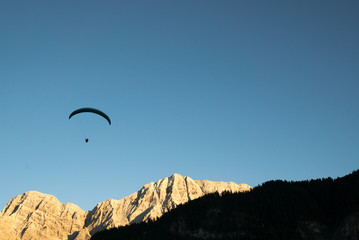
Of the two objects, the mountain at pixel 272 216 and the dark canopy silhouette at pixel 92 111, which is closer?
the dark canopy silhouette at pixel 92 111

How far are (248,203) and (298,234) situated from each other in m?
24.8

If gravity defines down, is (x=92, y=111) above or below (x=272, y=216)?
above

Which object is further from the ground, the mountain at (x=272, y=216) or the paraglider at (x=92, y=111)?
the paraglider at (x=92, y=111)

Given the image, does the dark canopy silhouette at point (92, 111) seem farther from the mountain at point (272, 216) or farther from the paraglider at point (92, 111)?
the mountain at point (272, 216)

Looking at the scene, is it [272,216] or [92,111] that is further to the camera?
[272,216]

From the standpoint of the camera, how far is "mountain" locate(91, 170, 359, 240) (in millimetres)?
127331

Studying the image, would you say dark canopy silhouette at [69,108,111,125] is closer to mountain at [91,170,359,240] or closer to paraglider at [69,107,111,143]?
paraglider at [69,107,111,143]

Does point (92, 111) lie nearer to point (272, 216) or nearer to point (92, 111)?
point (92, 111)

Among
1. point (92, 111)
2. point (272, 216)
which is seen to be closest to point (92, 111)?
point (92, 111)

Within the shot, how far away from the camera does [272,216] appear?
137 m

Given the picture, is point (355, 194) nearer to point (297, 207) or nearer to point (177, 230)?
point (297, 207)

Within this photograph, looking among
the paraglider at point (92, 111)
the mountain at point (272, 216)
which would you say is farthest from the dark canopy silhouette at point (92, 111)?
the mountain at point (272, 216)

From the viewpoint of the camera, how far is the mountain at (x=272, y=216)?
418 ft

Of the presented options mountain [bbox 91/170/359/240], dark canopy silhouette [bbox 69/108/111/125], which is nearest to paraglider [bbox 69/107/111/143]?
dark canopy silhouette [bbox 69/108/111/125]
